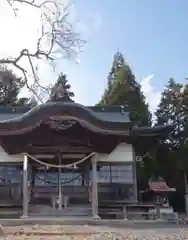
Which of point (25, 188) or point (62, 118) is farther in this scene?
point (62, 118)

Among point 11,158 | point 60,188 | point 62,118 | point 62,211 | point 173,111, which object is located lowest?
point 62,211

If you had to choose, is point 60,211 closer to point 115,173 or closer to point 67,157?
point 67,157

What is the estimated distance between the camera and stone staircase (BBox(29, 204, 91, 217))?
14555 mm

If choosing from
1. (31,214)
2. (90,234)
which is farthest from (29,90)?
(31,214)

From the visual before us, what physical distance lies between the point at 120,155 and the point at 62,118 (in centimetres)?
308

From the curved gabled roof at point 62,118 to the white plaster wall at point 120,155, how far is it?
1.14 meters

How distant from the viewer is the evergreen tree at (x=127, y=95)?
90.5 feet

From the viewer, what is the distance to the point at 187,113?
27.4 meters

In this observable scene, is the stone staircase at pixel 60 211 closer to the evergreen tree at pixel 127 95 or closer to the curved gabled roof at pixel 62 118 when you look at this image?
the curved gabled roof at pixel 62 118

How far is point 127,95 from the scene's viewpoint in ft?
92.1

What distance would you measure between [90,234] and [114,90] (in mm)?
19665

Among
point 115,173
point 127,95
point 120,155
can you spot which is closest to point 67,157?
point 115,173

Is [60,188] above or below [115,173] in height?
below

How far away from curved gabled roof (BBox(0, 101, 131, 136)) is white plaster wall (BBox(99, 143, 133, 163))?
114cm
